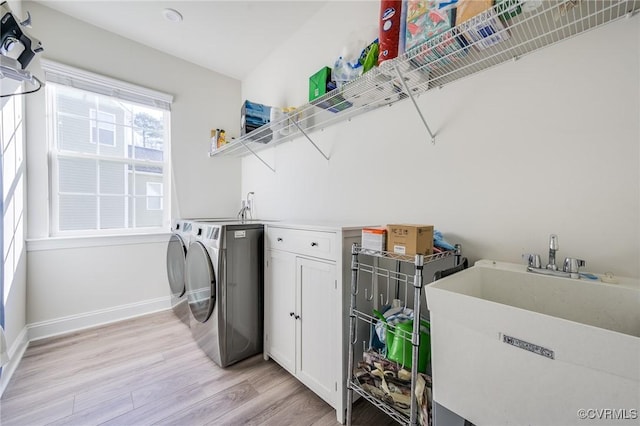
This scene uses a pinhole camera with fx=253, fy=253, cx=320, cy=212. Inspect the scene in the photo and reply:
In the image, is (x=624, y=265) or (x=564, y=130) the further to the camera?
(x=564, y=130)

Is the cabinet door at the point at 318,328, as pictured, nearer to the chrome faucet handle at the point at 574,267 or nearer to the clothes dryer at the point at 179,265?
the chrome faucet handle at the point at 574,267

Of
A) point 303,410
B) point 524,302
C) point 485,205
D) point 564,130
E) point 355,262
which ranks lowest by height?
point 303,410

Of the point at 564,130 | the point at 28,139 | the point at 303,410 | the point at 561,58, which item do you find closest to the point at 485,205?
the point at 564,130

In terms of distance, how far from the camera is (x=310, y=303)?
1.49 m

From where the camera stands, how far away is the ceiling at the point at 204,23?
206cm

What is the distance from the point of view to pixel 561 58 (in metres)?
1.05

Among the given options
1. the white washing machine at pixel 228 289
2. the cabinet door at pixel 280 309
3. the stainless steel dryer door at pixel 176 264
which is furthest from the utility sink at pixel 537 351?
the stainless steel dryer door at pixel 176 264

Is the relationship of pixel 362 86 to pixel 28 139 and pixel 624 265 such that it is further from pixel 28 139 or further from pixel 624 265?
pixel 28 139

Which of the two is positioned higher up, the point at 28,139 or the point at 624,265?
the point at 28,139

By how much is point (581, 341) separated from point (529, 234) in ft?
2.10

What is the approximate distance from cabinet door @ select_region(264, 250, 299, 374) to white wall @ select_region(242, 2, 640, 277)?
62 centimetres

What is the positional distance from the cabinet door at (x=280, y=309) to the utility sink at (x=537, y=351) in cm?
93

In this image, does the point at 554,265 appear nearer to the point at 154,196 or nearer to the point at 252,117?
the point at 252,117

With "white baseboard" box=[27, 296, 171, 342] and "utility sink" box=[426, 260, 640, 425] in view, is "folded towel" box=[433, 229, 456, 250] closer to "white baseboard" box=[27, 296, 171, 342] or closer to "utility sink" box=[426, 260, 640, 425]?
"utility sink" box=[426, 260, 640, 425]
